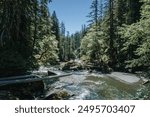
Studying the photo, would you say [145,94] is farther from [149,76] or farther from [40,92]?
[40,92]

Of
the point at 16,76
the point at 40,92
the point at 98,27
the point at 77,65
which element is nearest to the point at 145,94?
the point at 40,92

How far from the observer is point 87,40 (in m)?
51.1

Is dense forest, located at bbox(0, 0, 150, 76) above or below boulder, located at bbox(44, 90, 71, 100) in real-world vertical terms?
above

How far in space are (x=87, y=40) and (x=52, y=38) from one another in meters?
15.2

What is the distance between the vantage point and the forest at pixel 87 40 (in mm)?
16891

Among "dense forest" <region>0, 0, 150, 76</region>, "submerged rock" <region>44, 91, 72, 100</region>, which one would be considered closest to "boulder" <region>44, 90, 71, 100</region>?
"submerged rock" <region>44, 91, 72, 100</region>

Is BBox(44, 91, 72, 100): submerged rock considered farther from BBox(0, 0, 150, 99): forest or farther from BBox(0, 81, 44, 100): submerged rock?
BBox(0, 0, 150, 99): forest

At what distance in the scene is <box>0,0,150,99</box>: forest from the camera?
16.9 m

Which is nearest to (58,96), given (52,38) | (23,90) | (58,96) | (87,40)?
(58,96)

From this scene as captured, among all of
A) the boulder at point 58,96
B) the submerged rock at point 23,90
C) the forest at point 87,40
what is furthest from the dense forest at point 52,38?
the boulder at point 58,96

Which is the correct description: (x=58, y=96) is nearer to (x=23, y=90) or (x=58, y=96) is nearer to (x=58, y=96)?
(x=58, y=96)

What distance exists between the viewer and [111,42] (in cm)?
4619

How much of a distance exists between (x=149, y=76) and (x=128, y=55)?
23.5 m

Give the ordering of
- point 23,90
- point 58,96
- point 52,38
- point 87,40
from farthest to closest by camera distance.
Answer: point 87,40 < point 52,38 < point 23,90 < point 58,96
